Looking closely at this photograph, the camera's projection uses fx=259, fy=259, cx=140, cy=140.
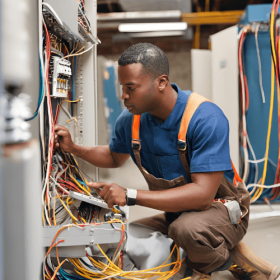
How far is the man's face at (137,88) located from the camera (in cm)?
102

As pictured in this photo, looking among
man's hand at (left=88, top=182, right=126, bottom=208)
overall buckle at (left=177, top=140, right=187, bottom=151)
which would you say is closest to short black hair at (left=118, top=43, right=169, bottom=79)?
overall buckle at (left=177, top=140, right=187, bottom=151)

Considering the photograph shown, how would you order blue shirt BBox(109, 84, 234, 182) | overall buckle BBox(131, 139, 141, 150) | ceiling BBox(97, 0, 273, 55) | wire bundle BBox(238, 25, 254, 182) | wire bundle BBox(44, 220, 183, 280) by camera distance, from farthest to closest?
ceiling BBox(97, 0, 273, 55)
wire bundle BBox(238, 25, 254, 182)
overall buckle BBox(131, 139, 141, 150)
blue shirt BBox(109, 84, 234, 182)
wire bundle BBox(44, 220, 183, 280)

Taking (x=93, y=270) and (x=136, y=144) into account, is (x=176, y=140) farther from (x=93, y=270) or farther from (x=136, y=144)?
(x=93, y=270)

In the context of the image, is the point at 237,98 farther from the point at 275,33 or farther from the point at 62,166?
the point at 62,166

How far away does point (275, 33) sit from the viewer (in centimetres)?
193

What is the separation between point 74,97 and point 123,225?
697mm

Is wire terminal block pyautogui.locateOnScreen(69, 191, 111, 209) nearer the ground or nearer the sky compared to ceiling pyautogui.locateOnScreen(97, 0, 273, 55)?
nearer the ground

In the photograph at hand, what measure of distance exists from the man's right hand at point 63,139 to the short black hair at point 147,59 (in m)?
0.38

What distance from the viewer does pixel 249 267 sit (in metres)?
1.09

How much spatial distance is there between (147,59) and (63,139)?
500mm

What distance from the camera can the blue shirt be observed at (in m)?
1.02

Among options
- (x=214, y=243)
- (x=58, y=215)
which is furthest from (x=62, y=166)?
(x=214, y=243)

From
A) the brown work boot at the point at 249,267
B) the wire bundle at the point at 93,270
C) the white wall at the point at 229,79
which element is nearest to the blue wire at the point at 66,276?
the wire bundle at the point at 93,270

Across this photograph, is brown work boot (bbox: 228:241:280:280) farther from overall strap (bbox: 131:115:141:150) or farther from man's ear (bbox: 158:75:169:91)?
man's ear (bbox: 158:75:169:91)
